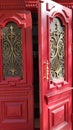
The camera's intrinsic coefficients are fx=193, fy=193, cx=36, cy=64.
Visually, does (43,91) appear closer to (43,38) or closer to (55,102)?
(55,102)

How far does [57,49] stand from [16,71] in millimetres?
577

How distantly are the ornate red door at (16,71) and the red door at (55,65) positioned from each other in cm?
32

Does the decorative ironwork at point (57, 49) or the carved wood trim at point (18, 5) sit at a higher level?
the carved wood trim at point (18, 5)

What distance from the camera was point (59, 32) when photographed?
90.5 inches

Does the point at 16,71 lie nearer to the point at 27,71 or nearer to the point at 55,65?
the point at 27,71

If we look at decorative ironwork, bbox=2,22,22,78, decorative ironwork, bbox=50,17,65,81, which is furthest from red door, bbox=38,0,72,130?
decorative ironwork, bbox=2,22,22,78

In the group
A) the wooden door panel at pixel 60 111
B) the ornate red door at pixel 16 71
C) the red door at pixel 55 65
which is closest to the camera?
the red door at pixel 55 65

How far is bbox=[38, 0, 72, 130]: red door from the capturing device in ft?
6.59

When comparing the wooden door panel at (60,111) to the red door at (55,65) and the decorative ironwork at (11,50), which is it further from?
the decorative ironwork at (11,50)

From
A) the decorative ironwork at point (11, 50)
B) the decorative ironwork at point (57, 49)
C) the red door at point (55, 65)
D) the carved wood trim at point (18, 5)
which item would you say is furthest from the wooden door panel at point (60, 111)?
the carved wood trim at point (18, 5)

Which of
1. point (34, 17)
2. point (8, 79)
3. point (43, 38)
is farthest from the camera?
point (34, 17)

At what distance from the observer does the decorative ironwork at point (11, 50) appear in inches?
92.8

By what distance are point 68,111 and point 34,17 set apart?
136 centimetres

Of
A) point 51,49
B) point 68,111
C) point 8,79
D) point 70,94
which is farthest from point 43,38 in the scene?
point 68,111
